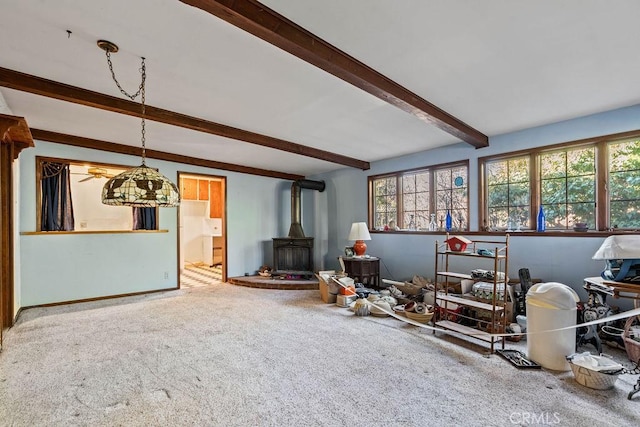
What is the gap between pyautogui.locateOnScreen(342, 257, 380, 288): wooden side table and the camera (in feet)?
16.8

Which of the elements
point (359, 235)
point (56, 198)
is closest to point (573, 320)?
point (359, 235)

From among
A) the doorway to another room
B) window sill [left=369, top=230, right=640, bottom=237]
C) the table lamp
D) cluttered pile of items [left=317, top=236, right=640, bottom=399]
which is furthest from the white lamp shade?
the doorway to another room

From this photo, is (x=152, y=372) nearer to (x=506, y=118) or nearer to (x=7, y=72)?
(x=7, y=72)

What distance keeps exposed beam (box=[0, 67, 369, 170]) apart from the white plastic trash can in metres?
3.68

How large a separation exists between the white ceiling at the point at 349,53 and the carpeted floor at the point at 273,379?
2436 mm

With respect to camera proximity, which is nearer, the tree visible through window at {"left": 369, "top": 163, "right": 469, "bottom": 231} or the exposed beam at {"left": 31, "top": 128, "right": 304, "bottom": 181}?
the exposed beam at {"left": 31, "top": 128, "right": 304, "bottom": 181}

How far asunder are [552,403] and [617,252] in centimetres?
142

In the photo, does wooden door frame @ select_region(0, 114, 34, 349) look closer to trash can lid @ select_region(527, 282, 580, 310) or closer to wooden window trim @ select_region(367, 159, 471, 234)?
wooden window trim @ select_region(367, 159, 471, 234)

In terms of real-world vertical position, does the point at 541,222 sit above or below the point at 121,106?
below

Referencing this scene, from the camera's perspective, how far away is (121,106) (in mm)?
3084

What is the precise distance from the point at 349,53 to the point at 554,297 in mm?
2592

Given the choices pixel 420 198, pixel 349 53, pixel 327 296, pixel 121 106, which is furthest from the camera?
pixel 420 198

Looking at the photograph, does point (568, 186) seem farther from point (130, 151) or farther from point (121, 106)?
point (130, 151)

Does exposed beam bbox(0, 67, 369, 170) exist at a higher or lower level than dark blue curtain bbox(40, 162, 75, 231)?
higher
